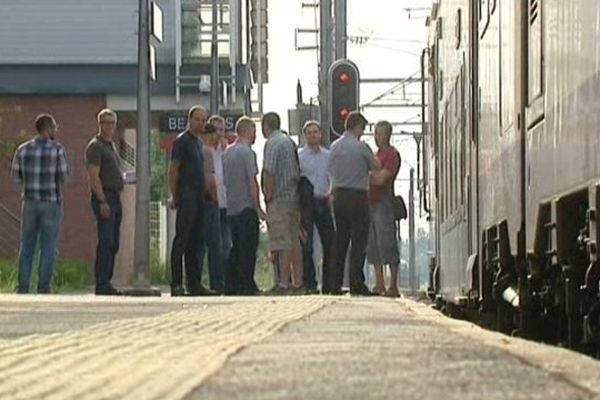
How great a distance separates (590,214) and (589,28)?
0.68 m

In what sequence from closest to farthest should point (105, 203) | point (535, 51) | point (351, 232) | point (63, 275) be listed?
point (535, 51), point (351, 232), point (105, 203), point (63, 275)

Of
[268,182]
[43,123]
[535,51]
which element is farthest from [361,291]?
[535,51]

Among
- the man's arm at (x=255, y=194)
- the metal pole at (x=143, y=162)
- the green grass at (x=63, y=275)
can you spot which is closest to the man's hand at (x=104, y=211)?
the man's arm at (x=255, y=194)

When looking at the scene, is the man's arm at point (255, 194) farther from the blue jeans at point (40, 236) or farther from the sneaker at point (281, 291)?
the blue jeans at point (40, 236)

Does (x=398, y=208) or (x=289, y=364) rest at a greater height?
(x=398, y=208)

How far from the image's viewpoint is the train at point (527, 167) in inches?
287

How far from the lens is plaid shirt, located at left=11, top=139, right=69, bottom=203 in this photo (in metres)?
18.0

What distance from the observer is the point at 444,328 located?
713cm

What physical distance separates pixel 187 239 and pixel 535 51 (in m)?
9.07

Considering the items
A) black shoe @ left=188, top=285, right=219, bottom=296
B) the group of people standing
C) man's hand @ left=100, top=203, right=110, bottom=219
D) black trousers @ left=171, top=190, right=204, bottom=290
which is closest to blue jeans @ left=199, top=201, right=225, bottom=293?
the group of people standing

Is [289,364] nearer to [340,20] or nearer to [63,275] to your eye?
[63,275]

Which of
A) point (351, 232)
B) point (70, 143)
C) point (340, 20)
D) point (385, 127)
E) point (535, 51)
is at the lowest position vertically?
point (351, 232)

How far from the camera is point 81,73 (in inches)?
2074

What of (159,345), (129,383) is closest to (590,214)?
(159,345)
